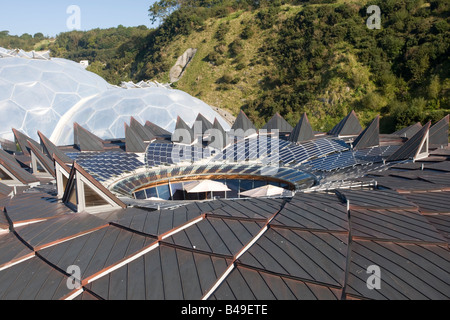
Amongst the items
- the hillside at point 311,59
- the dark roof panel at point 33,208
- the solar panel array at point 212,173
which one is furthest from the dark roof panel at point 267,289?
the hillside at point 311,59

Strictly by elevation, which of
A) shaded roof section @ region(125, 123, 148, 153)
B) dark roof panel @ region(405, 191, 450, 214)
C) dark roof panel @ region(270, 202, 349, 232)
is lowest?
dark roof panel @ region(405, 191, 450, 214)

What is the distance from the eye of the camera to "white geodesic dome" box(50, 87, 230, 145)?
3716cm

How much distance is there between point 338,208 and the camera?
38.1ft

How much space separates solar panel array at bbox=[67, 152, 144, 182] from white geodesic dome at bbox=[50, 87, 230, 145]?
1173 centimetres

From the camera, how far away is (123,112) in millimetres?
38188

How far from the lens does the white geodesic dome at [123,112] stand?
122 feet

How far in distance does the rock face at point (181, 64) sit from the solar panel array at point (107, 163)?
60.2 m

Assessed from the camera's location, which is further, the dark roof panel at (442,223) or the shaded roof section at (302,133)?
the shaded roof section at (302,133)

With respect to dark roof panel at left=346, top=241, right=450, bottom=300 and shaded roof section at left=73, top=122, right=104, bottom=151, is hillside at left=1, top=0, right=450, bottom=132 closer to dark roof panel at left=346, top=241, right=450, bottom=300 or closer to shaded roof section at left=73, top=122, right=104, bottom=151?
shaded roof section at left=73, top=122, right=104, bottom=151

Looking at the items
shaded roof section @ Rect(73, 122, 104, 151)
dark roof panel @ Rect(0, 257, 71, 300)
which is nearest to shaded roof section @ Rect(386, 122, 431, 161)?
dark roof panel @ Rect(0, 257, 71, 300)

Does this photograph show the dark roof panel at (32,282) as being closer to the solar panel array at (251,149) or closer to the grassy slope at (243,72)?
the solar panel array at (251,149)

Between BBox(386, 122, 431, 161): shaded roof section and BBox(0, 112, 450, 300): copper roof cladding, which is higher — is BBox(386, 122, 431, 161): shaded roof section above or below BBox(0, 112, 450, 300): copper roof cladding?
above

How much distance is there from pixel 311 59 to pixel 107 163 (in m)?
51.1

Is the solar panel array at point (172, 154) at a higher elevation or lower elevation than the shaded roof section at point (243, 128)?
lower
